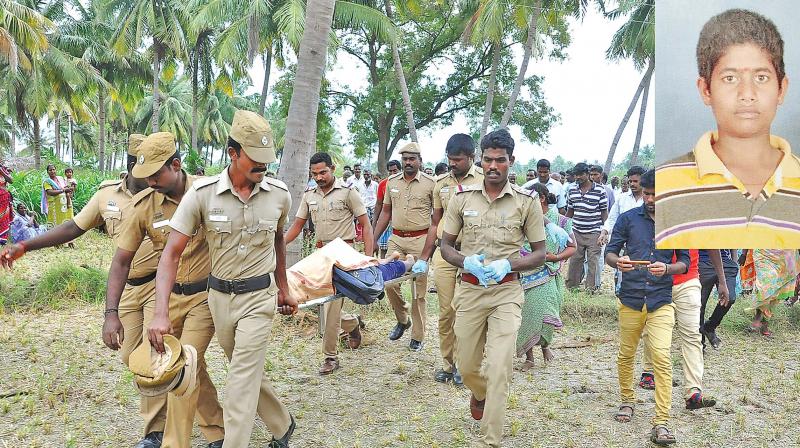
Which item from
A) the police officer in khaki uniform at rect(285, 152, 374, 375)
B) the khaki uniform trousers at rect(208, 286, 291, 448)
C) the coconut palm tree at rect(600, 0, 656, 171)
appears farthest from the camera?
the coconut palm tree at rect(600, 0, 656, 171)

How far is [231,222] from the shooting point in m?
3.49

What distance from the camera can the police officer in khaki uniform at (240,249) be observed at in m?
3.41

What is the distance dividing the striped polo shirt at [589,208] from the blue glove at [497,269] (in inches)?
221

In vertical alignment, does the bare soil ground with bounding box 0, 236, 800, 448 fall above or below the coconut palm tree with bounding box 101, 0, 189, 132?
below

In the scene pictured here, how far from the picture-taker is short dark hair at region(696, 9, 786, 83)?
2.55m

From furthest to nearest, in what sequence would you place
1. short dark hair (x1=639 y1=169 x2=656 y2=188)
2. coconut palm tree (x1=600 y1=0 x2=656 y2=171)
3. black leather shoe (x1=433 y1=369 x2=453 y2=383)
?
coconut palm tree (x1=600 y1=0 x2=656 y2=171), black leather shoe (x1=433 y1=369 x2=453 y2=383), short dark hair (x1=639 y1=169 x2=656 y2=188)

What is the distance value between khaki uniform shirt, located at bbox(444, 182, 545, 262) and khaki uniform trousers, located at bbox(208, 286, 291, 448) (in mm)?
1363

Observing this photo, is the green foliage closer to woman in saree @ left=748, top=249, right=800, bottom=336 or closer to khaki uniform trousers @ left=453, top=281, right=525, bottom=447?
khaki uniform trousers @ left=453, top=281, right=525, bottom=447

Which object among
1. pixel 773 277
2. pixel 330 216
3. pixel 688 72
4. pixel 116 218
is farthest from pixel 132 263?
pixel 773 277

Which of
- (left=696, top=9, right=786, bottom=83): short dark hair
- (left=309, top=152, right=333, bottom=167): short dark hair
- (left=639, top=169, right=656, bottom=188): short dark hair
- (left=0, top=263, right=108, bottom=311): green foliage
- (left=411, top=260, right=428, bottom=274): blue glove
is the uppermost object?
(left=696, top=9, right=786, bottom=83): short dark hair

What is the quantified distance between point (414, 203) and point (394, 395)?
6.48ft

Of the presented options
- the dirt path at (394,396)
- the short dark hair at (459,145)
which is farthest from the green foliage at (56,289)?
the short dark hair at (459,145)

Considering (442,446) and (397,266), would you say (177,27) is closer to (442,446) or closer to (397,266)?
(397,266)

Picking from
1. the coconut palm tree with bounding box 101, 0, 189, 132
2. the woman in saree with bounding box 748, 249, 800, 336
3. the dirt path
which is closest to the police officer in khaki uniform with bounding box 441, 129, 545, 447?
the dirt path
